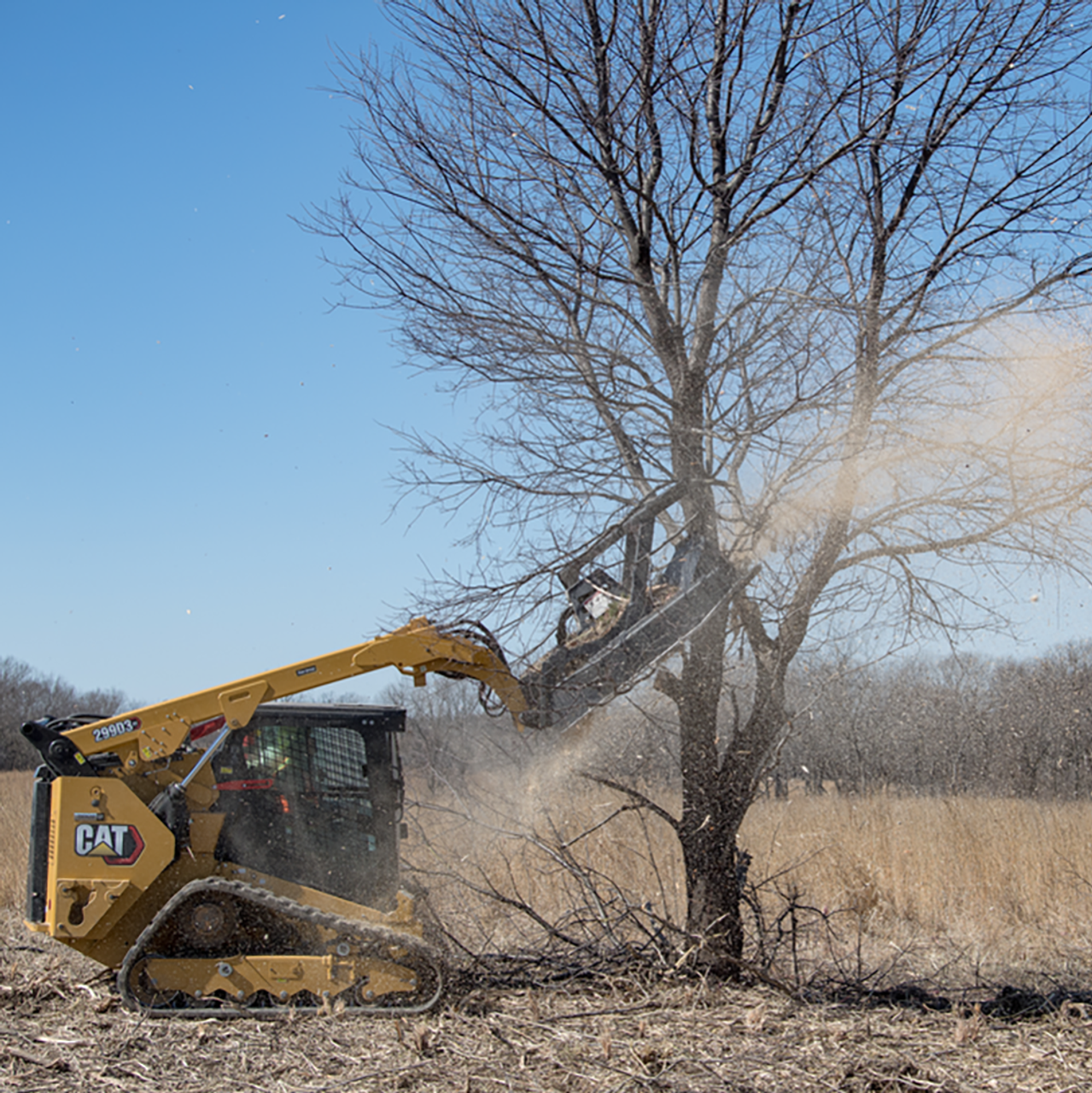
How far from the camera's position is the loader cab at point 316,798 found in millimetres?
6809


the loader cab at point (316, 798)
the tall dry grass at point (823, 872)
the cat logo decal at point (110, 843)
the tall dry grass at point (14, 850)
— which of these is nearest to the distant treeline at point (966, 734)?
the tall dry grass at point (823, 872)

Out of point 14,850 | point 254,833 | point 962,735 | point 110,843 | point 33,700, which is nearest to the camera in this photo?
point 110,843

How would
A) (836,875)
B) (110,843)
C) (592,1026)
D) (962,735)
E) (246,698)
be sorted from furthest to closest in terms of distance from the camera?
(962,735) → (836,875) → (246,698) → (110,843) → (592,1026)

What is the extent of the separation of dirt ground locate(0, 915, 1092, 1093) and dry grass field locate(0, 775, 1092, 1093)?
1 centimetres

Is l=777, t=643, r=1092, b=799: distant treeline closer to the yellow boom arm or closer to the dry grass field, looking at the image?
the dry grass field

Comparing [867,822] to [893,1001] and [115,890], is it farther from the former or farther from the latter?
[115,890]

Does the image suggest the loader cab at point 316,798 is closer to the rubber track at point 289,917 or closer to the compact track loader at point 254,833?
the compact track loader at point 254,833

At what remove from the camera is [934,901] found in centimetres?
1025

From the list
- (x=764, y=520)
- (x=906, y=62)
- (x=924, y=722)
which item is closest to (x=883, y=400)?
(x=764, y=520)

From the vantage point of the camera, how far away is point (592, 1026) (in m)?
5.74

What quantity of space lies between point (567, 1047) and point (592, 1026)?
410 mm

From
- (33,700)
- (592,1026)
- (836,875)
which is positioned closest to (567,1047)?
(592,1026)

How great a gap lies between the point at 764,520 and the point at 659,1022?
2.89 meters

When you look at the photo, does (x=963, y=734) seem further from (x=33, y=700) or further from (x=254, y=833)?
(x=33, y=700)
